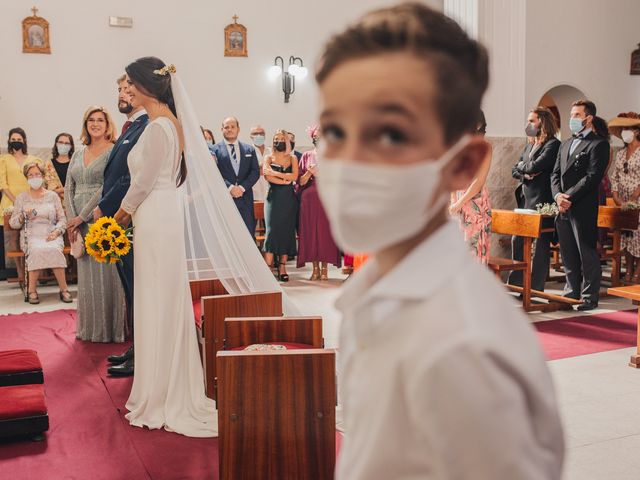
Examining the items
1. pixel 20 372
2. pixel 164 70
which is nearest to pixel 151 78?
pixel 164 70

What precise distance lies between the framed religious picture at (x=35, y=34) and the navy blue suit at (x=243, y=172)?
329 cm

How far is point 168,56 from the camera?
9.75 metres

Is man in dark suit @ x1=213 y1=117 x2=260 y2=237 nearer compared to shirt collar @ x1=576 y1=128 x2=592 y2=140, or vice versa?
shirt collar @ x1=576 y1=128 x2=592 y2=140

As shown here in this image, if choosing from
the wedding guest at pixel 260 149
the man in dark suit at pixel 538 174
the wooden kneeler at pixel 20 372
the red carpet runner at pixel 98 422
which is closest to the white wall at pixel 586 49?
the man in dark suit at pixel 538 174

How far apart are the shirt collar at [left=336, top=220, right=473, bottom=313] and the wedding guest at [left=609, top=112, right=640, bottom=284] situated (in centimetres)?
749

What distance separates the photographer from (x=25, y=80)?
356 inches

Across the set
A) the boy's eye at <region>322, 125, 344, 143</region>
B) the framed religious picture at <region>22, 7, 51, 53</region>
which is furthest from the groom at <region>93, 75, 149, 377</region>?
the framed religious picture at <region>22, 7, 51, 53</region>

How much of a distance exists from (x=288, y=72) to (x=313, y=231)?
3.28 metres

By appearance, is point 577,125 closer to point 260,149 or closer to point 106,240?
point 106,240

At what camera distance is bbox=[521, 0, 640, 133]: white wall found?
10.5m

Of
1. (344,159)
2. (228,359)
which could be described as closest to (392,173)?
(344,159)

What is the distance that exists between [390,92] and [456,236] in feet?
0.56

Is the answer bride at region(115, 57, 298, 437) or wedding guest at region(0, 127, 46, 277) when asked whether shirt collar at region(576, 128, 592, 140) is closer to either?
bride at region(115, 57, 298, 437)

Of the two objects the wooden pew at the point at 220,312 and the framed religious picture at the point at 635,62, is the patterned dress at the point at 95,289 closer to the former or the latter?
the wooden pew at the point at 220,312
